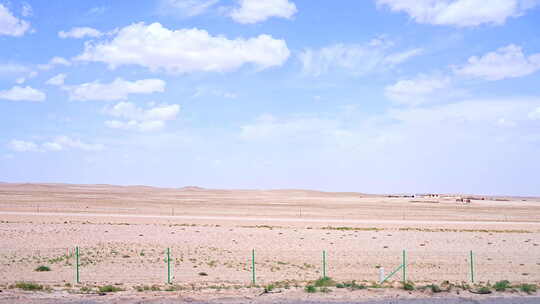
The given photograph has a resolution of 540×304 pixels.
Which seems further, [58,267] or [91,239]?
[91,239]

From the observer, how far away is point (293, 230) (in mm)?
50375

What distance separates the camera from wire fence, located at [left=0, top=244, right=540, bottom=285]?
26547mm

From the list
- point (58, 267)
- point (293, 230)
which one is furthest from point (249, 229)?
point (58, 267)

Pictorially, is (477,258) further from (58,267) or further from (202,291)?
(58,267)

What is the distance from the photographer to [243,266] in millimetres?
31141

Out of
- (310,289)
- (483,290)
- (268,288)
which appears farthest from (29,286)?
(483,290)

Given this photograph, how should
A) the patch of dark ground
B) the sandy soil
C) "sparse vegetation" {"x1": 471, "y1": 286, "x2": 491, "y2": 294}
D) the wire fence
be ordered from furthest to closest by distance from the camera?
1. the sandy soil
2. the wire fence
3. "sparse vegetation" {"x1": 471, "y1": 286, "x2": 491, "y2": 294}
4. the patch of dark ground

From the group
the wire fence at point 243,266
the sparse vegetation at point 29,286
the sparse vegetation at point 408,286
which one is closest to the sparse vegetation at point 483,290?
the sparse vegetation at point 408,286

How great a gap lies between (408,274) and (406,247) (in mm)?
12357

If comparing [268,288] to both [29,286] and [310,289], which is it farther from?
[29,286]

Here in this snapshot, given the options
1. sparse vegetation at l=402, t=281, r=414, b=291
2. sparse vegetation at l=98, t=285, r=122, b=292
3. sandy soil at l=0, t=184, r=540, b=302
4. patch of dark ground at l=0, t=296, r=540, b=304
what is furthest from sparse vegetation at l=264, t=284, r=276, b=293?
sparse vegetation at l=98, t=285, r=122, b=292

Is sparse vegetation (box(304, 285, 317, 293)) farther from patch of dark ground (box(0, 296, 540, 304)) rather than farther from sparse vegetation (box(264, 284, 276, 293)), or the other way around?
patch of dark ground (box(0, 296, 540, 304))

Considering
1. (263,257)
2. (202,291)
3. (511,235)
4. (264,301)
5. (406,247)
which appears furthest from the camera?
(511,235)

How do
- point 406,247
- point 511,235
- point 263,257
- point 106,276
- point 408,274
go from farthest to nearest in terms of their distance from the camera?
point 511,235 < point 406,247 < point 263,257 < point 408,274 < point 106,276
